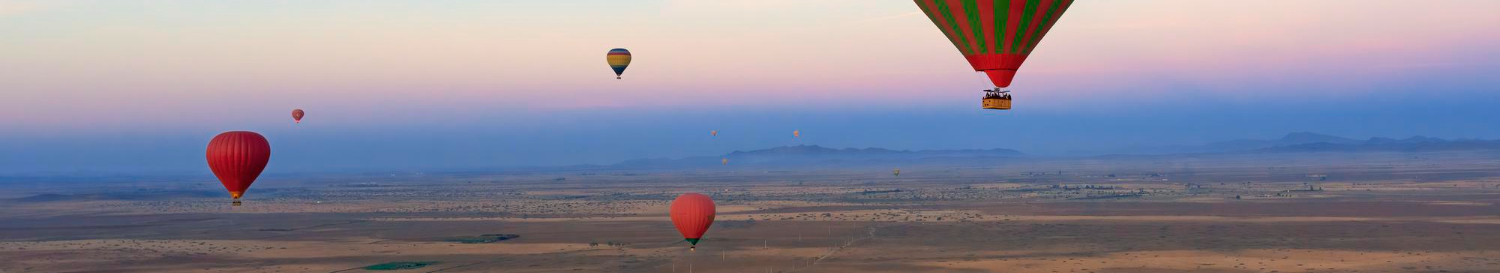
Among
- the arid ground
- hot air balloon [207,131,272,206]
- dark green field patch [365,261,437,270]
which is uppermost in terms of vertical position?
hot air balloon [207,131,272,206]

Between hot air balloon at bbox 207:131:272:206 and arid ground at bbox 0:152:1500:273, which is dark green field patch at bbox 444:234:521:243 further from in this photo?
hot air balloon at bbox 207:131:272:206

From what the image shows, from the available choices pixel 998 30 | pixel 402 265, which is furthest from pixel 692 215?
pixel 998 30

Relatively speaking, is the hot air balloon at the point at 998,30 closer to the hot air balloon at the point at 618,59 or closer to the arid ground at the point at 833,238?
the arid ground at the point at 833,238

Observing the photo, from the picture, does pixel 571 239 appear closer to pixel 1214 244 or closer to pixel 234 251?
pixel 234 251

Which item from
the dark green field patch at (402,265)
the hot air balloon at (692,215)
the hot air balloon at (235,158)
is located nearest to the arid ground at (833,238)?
the dark green field patch at (402,265)

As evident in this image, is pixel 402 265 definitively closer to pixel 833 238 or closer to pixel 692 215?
pixel 692 215

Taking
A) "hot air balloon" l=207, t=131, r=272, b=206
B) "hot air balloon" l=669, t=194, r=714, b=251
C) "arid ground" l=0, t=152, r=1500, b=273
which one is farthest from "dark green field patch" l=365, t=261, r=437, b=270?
→ "hot air balloon" l=669, t=194, r=714, b=251
